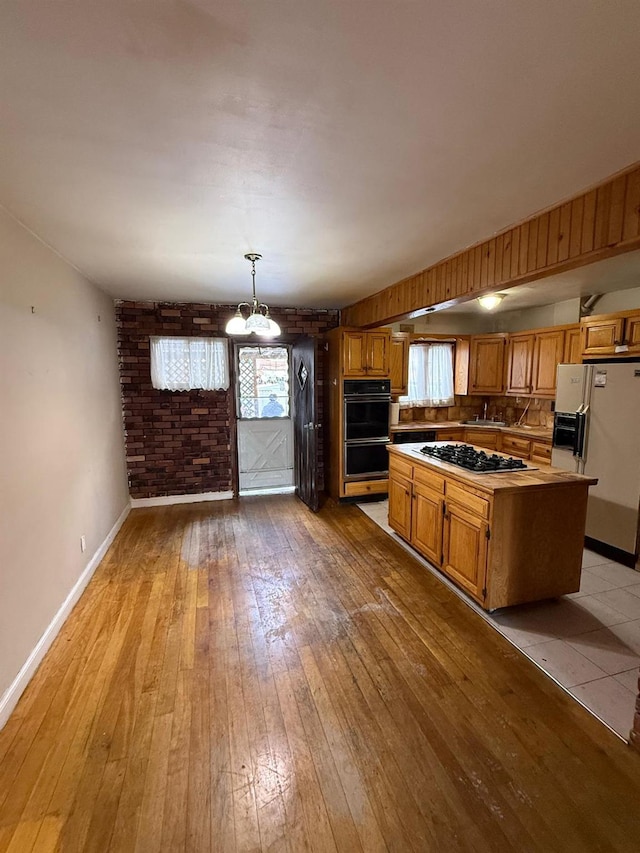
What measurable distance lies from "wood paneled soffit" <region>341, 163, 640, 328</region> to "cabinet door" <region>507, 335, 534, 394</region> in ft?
7.64

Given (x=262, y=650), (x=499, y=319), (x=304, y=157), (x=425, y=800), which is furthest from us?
(x=499, y=319)

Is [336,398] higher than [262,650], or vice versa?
[336,398]

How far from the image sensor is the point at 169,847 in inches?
52.0

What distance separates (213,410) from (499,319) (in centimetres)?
435

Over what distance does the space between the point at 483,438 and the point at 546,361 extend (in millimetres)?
1244

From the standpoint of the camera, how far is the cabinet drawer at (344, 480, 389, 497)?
15.7 ft

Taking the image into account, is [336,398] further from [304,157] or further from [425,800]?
[425,800]

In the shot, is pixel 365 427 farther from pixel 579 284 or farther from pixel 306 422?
pixel 579 284

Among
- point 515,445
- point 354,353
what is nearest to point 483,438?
point 515,445

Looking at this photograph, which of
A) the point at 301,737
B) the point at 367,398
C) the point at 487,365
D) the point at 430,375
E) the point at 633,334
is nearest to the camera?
the point at 301,737

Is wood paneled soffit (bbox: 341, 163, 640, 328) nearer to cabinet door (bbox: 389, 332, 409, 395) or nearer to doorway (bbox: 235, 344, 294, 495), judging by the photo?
cabinet door (bbox: 389, 332, 409, 395)

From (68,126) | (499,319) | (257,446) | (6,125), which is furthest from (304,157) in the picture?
(499,319)

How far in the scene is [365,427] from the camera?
4750mm

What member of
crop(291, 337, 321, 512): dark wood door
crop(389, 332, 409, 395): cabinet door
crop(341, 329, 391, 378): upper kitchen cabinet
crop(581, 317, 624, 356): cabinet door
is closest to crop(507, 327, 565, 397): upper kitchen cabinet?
crop(581, 317, 624, 356): cabinet door
